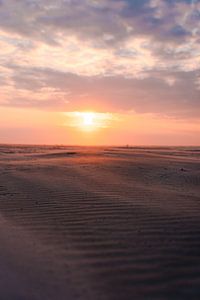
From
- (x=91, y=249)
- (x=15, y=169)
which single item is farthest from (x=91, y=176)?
(x=91, y=249)

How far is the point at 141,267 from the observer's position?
5.05 meters

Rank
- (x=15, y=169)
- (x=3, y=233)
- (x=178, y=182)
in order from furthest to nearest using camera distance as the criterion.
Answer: (x=15, y=169), (x=178, y=182), (x=3, y=233)

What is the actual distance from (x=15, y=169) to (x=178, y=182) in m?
6.50

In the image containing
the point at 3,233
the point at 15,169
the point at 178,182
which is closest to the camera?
the point at 3,233

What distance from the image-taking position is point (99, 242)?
6.05m

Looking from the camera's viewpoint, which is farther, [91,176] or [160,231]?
[91,176]

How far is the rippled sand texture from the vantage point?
4566 mm

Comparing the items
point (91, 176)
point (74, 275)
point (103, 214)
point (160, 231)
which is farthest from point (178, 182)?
point (74, 275)

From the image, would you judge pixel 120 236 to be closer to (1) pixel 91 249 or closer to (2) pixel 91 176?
(1) pixel 91 249

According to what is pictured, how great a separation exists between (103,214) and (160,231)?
156 cm

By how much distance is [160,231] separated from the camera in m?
6.44

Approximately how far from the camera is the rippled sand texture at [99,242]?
180 inches

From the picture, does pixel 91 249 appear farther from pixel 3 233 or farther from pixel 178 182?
pixel 178 182

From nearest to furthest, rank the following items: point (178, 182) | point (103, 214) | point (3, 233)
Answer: point (3, 233) < point (103, 214) < point (178, 182)
